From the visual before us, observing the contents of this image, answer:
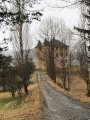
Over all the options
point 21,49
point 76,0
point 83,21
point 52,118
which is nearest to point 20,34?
point 21,49

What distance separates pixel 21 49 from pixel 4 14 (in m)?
10.1

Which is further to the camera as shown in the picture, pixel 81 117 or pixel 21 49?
pixel 21 49

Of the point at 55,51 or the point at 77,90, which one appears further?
the point at 55,51

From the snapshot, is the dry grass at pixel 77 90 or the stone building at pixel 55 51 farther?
the stone building at pixel 55 51

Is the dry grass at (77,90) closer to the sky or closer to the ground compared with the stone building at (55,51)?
closer to the ground

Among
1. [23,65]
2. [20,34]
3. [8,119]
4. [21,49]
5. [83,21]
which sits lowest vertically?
[8,119]

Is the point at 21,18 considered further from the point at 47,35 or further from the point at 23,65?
the point at 47,35

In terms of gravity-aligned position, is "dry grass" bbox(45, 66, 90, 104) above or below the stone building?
below

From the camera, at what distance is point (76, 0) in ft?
16.3

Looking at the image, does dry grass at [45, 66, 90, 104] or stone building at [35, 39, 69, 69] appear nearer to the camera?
dry grass at [45, 66, 90, 104]

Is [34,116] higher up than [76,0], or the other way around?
[76,0]

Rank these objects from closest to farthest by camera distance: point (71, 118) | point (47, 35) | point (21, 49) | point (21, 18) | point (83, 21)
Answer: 1. point (21, 18)
2. point (71, 118)
3. point (21, 49)
4. point (83, 21)
5. point (47, 35)

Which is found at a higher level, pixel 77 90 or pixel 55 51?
pixel 55 51

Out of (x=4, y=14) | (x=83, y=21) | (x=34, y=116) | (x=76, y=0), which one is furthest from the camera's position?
(x=83, y=21)
